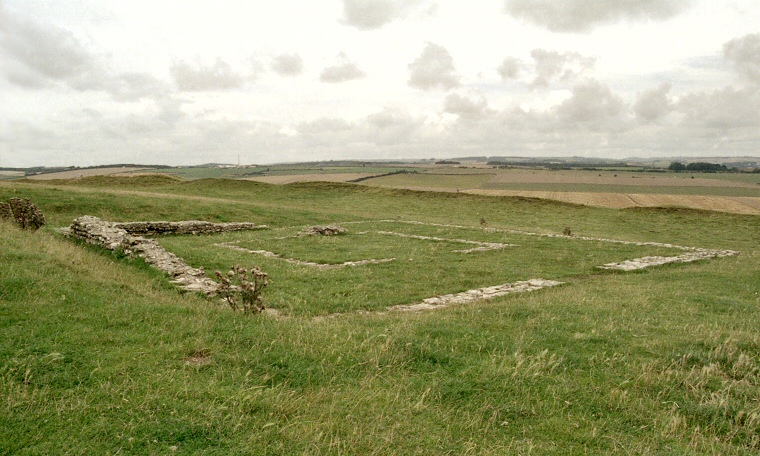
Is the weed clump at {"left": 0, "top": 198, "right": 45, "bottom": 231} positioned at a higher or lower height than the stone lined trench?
higher

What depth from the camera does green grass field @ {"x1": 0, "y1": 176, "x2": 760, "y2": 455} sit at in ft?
16.2

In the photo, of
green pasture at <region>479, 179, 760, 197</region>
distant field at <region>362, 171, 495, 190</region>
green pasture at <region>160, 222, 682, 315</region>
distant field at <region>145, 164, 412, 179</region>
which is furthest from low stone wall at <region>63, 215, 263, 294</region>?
distant field at <region>145, 164, 412, 179</region>

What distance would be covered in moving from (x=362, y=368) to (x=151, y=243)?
41.7ft

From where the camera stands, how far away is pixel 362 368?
22.3 ft

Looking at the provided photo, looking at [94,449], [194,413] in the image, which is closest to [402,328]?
[194,413]

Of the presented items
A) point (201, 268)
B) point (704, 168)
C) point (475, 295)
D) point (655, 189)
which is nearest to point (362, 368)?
point (475, 295)

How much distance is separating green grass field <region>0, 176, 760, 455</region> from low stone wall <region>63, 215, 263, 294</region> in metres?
0.54

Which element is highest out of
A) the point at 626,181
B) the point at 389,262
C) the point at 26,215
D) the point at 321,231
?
the point at 626,181

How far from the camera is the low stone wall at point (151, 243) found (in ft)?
41.5

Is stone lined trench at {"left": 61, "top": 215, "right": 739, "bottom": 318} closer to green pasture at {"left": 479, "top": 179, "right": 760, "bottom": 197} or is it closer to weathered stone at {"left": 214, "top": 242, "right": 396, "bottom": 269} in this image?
weathered stone at {"left": 214, "top": 242, "right": 396, "bottom": 269}

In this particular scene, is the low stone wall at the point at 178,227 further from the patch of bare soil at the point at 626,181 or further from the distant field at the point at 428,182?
the patch of bare soil at the point at 626,181

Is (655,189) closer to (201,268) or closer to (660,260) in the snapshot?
(660,260)

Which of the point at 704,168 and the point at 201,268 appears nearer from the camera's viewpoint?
the point at 201,268

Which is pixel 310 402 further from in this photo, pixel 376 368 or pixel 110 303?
pixel 110 303
